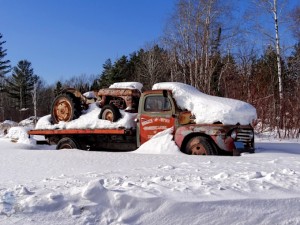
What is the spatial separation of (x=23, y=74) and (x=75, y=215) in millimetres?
63570

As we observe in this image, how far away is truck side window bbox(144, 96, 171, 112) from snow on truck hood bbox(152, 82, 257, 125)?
10.9 inches

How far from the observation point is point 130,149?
10242 mm

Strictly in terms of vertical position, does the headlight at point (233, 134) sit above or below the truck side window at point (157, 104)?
below

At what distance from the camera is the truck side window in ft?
31.0

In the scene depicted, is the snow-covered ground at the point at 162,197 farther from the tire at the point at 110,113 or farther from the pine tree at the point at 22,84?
the pine tree at the point at 22,84

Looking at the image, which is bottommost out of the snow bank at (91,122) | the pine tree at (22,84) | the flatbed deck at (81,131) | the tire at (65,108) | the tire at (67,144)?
the tire at (67,144)

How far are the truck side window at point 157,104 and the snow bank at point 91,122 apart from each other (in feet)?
2.07

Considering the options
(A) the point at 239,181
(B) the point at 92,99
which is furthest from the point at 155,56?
(A) the point at 239,181

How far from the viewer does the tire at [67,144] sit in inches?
421

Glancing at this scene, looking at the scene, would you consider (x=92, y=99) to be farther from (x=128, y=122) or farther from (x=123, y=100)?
(x=128, y=122)

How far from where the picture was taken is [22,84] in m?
62.8

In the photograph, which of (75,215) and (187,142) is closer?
(75,215)

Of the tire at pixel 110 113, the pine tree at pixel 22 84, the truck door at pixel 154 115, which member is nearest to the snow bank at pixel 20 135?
the tire at pixel 110 113

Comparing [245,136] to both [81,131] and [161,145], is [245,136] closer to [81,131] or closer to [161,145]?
[161,145]
